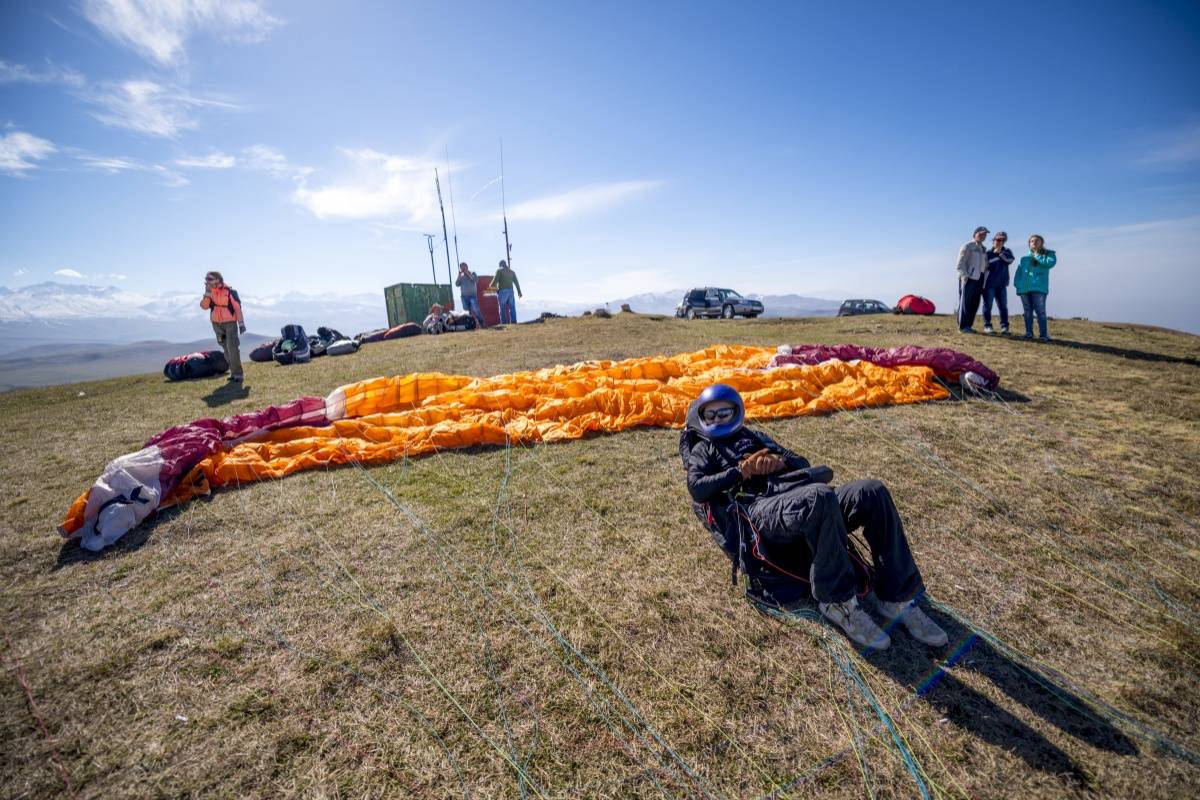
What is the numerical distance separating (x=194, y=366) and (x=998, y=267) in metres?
17.0

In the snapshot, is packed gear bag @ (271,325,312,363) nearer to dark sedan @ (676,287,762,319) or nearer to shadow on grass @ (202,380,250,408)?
shadow on grass @ (202,380,250,408)

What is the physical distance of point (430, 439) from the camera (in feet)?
17.8

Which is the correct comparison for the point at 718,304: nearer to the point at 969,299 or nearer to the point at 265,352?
the point at 969,299

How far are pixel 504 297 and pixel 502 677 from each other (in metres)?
15.7

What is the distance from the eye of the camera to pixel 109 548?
3.66m

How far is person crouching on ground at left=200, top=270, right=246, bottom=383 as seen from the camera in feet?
29.0

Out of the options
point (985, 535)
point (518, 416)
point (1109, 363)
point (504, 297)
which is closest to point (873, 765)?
point (985, 535)

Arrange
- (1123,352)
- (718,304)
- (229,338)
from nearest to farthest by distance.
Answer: (229,338)
(1123,352)
(718,304)

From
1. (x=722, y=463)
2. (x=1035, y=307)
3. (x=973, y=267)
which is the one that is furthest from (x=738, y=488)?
(x=1035, y=307)

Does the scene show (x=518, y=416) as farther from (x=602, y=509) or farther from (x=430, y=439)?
(x=602, y=509)

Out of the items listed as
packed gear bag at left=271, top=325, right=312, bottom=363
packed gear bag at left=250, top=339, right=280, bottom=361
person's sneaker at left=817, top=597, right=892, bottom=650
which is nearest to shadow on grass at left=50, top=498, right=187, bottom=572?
person's sneaker at left=817, top=597, right=892, bottom=650

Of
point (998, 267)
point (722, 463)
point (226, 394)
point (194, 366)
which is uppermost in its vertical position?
point (998, 267)

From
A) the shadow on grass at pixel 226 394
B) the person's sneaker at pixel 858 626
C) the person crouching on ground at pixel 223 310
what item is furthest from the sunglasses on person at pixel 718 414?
the person crouching on ground at pixel 223 310

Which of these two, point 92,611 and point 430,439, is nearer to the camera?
point 92,611
